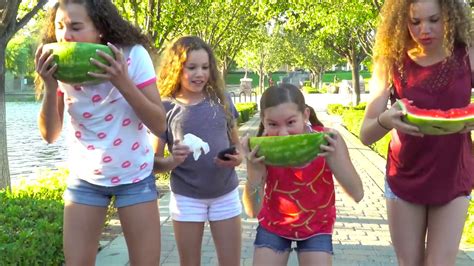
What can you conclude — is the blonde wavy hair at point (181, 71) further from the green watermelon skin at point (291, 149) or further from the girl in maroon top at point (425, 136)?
the girl in maroon top at point (425, 136)

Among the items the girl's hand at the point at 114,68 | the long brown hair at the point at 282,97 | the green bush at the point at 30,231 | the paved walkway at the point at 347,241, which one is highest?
the girl's hand at the point at 114,68

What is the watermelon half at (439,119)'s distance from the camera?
2.84m

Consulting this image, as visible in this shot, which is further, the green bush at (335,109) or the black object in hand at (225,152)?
the green bush at (335,109)

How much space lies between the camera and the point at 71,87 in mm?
3090

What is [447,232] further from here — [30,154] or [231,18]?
[231,18]

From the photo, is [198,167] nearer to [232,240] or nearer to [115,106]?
[232,240]

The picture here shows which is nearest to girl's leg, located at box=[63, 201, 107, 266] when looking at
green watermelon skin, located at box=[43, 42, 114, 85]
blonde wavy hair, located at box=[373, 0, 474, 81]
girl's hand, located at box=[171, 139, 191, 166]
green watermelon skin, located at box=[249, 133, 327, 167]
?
girl's hand, located at box=[171, 139, 191, 166]

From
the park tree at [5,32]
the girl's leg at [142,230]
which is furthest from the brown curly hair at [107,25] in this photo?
Answer: the park tree at [5,32]

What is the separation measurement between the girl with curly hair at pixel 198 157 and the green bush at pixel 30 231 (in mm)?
1155

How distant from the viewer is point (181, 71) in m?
3.88

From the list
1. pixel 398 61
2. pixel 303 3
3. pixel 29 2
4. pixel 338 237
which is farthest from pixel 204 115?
pixel 303 3

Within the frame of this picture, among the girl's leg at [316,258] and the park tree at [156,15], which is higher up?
the park tree at [156,15]

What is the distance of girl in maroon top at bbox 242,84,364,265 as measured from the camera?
324cm

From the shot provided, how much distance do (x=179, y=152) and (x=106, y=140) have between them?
1.72 feet
